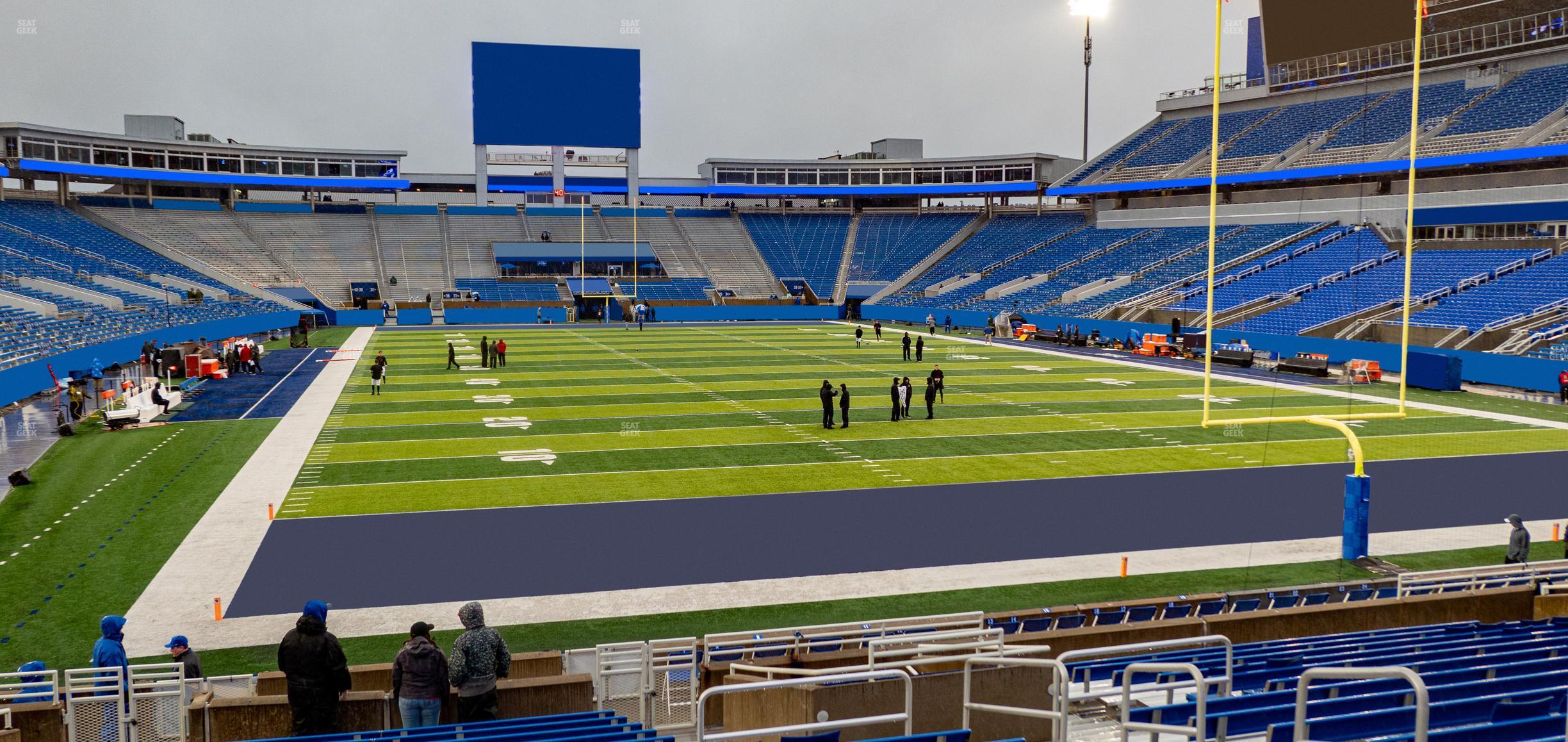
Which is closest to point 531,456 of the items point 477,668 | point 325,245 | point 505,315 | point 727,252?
point 477,668

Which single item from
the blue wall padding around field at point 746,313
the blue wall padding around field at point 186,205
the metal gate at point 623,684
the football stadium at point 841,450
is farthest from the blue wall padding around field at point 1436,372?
the blue wall padding around field at point 186,205

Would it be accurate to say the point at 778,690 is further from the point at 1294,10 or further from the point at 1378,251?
the point at 1294,10

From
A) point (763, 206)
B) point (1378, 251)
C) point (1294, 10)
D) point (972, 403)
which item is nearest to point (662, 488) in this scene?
point (972, 403)

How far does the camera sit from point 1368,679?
431 cm

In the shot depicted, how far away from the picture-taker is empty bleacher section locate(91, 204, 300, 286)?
59.7 m

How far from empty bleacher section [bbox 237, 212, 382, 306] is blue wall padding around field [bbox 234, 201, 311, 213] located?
1.41 ft

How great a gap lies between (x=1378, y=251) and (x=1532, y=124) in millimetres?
7322

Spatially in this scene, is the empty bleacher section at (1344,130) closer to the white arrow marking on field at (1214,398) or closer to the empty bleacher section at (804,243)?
the empty bleacher section at (804,243)

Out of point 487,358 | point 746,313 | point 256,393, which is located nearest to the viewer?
point 256,393

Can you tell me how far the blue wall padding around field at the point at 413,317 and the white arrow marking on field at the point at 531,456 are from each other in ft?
A: 138

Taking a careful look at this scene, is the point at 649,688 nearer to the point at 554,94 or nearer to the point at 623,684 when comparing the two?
the point at 623,684

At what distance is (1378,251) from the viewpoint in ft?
144

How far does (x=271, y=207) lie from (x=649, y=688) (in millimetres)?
70463

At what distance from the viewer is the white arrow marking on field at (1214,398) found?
26375 millimetres
